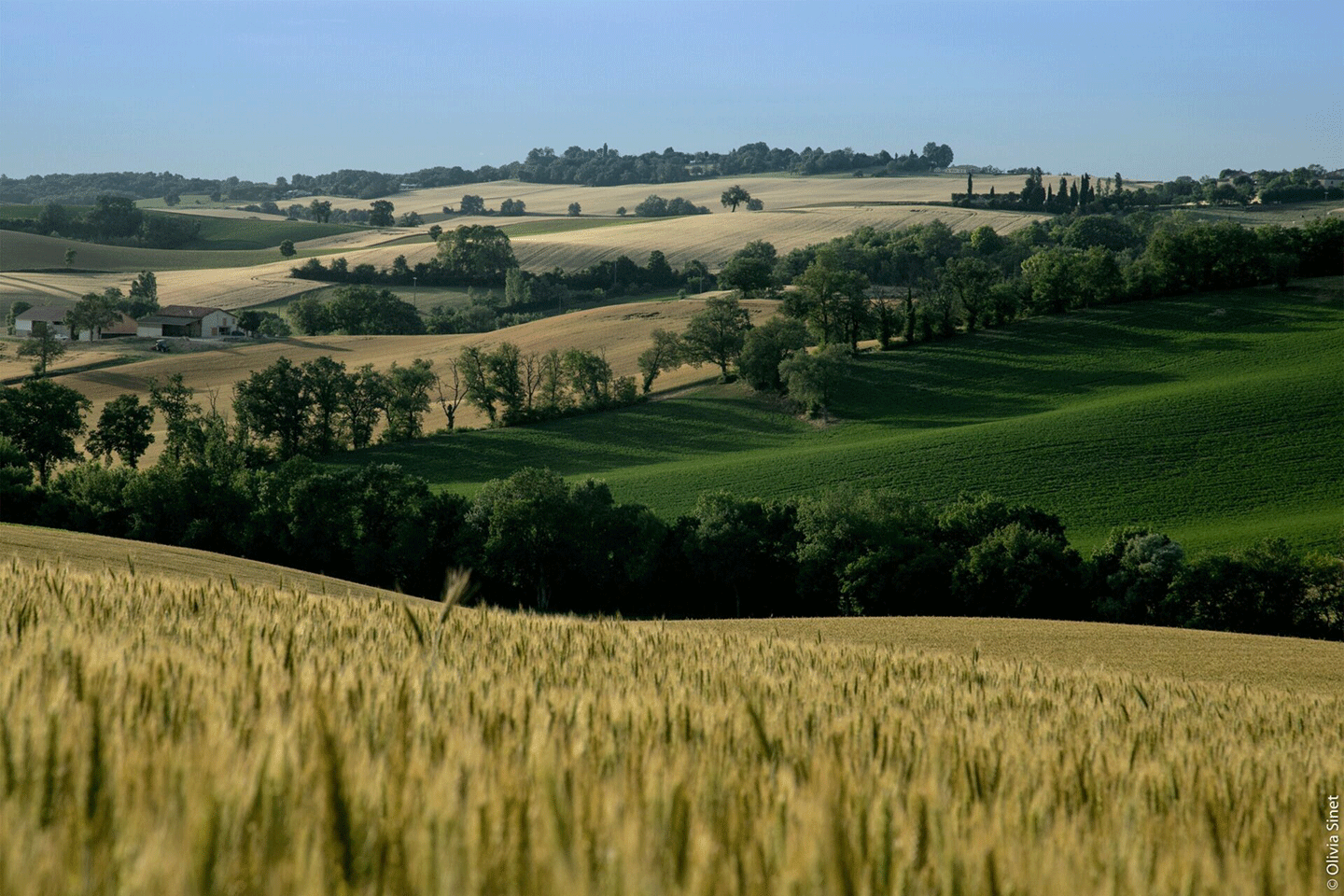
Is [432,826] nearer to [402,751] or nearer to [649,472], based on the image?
[402,751]

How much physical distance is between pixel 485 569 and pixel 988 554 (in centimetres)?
2178

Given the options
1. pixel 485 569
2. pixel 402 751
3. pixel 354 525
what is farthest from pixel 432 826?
pixel 354 525

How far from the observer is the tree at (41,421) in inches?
2446

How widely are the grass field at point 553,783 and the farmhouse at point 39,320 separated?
387 feet

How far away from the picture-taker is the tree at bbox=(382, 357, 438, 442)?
72875 millimetres

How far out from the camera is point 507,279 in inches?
5251

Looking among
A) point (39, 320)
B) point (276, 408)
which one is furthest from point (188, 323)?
point (276, 408)

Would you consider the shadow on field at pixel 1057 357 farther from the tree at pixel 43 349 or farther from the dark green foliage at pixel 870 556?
the tree at pixel 43 349

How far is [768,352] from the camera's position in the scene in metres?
79.5

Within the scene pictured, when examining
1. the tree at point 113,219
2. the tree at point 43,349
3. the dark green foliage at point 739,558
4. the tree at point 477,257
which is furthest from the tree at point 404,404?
the tree at point 113,219

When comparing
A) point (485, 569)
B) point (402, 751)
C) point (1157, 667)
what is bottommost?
point (485, 569)

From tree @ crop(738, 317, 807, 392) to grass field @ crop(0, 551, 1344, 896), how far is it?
243 feet

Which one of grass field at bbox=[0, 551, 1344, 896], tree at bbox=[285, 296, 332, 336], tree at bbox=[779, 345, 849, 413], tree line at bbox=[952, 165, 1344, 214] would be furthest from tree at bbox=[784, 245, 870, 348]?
tree line at bbox=[952, 165, 1344, 214]

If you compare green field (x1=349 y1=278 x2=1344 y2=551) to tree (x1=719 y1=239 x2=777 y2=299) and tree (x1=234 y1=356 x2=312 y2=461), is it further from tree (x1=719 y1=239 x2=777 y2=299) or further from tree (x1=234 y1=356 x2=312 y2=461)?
tree (x1=719 y1=239 x2=777 y2=299)
